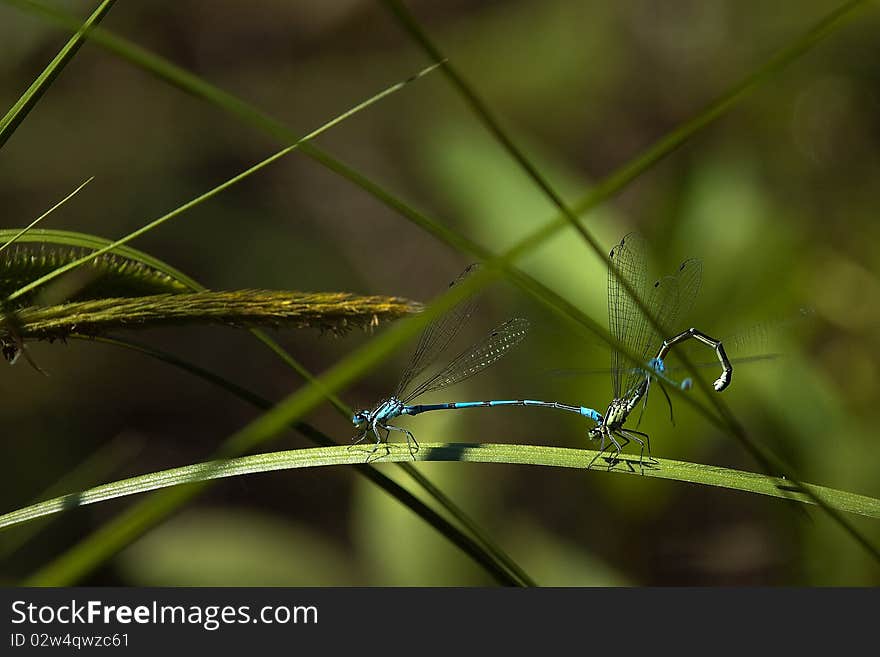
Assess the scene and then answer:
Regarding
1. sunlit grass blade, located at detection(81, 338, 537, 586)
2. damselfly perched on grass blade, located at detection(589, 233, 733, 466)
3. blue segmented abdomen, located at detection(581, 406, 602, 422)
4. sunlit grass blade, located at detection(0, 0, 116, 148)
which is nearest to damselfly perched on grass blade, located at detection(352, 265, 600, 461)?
blue segmented abdomen, located at detection(581, 406, 602, 422)

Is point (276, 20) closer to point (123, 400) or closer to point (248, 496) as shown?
point (123, 400)

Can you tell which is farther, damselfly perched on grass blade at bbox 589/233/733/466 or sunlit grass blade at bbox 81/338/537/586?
damselfly perched on grass blade at bbox 589/233/733/466

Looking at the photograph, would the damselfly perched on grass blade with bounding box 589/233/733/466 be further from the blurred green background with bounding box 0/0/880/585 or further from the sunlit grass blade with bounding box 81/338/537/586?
the sunlit grass blade with bounding box 81/338/537/586

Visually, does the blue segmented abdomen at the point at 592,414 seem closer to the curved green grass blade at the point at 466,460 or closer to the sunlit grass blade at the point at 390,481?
the curved green grass blade at the point at 466,460

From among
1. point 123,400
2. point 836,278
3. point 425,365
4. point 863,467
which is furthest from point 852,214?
point 123,400

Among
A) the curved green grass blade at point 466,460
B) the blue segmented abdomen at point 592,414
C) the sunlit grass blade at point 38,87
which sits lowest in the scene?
the curved green grass blade at point 466,460

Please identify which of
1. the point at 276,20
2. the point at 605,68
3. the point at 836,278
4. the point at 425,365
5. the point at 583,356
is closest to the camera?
the point at 425,365

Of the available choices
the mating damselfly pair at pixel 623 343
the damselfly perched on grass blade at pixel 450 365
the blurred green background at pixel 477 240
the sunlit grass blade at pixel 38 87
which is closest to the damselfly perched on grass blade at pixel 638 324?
the mating damselfly pair at pixel 623 343

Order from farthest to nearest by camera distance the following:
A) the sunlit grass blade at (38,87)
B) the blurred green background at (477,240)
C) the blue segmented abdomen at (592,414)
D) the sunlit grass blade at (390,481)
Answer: the blurred green background at (477,240)
the blue segmented abdomen at (592,414)
the sunlit grass blade at (390,481)
the sunlit grass blade at (38,87)
